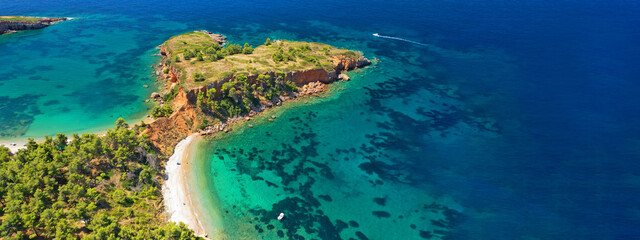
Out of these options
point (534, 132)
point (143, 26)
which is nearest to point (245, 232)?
point (534, 132)

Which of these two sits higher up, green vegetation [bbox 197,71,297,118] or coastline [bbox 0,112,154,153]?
green vegetation [bbox 197,71,297,118]

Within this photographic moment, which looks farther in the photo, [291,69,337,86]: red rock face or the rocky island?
the rocky island

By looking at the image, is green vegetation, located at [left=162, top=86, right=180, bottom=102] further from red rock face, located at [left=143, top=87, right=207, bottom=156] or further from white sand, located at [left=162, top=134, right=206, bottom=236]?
white sand, located at [left=162, top=134, right=206, bottom=236]

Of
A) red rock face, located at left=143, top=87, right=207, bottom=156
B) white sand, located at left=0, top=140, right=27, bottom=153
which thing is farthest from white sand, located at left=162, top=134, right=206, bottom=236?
white sand, located at left=0, top=140, right=27, bottom=153

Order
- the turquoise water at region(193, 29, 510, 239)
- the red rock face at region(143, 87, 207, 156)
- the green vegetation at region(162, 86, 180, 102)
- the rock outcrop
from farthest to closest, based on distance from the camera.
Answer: the rock outcrop < the green vegetation at region(162, 86, 180, 102) < the red rock face at region(143, 87, 207, 156) < the turquoise water at region(193, 29, 510, 239)

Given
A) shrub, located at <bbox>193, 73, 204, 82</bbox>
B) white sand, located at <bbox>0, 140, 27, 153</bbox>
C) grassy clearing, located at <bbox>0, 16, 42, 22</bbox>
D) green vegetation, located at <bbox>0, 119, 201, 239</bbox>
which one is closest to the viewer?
green vegetation, located at <bbox>0, 119, 201, 239</bbox>

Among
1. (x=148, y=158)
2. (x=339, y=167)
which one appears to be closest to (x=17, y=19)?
(x=148, y=158)
